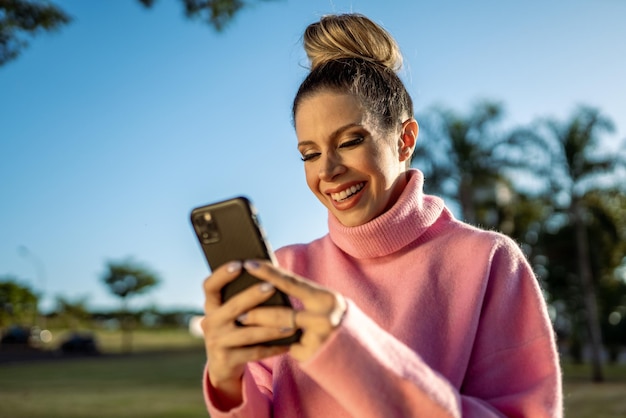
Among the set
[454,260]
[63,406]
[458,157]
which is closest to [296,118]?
[454,260]

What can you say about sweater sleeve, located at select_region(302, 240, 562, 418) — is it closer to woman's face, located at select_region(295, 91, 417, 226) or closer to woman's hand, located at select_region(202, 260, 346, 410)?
woman's hand, located at select_region(202, 260, 346, 410)

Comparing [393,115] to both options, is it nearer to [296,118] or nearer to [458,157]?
[296,118]

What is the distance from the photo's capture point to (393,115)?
1618 millimetres

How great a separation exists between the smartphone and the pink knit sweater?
25 centimetres

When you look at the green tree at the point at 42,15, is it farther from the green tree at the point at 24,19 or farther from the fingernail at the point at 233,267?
the fingernail at the point at 233,267

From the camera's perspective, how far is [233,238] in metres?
1.28

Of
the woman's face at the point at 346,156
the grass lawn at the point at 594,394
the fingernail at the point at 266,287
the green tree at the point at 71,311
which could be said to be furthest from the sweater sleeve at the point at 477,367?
the green tree at the point at 71,311

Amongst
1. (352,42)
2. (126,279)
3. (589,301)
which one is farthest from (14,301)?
(352,42)

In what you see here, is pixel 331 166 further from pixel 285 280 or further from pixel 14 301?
pixel 14 301

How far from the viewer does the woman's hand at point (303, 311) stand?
1.12 m

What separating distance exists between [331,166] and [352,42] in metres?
0.38

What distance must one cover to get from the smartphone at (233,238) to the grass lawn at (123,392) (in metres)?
11.6

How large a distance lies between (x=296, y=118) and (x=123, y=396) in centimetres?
1507

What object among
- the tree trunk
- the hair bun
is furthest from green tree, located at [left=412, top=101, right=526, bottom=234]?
the hair bun
